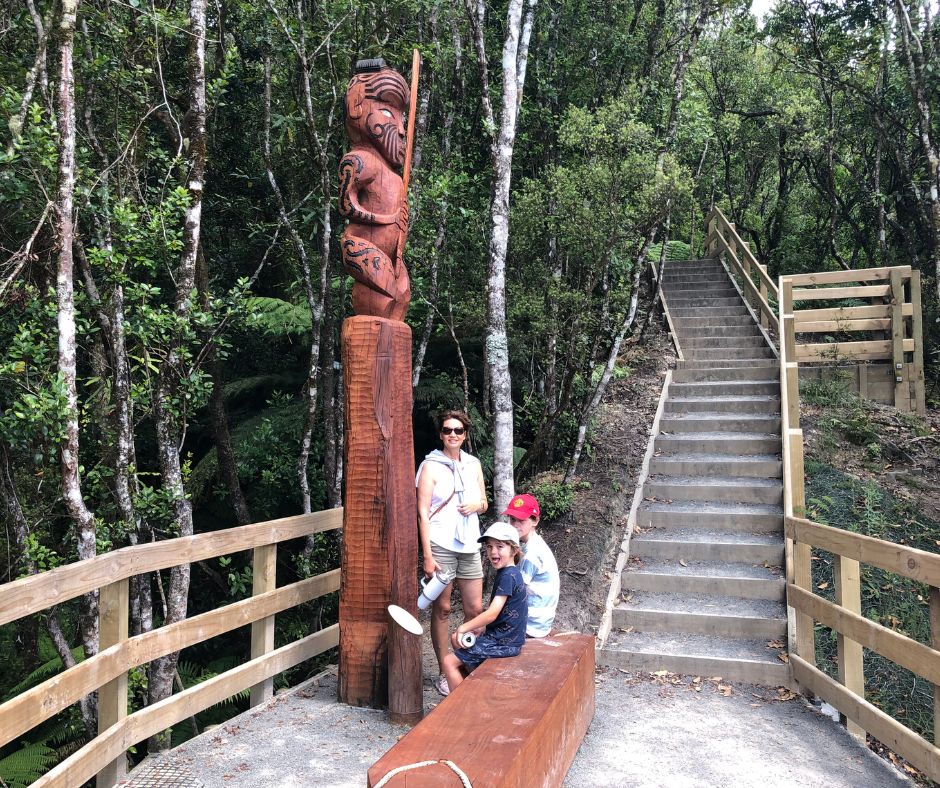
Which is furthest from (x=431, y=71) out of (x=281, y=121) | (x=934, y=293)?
(x=934, y=293)

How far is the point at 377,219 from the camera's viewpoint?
15.8ft

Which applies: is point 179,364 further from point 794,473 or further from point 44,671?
point 794,473

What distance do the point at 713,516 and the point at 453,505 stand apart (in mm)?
3600

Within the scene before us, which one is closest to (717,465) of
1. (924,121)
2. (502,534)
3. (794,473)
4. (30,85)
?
(794,473)

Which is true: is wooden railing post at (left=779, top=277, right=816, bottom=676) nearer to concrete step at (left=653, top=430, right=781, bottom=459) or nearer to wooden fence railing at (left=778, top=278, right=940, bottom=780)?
wooden fence railing at (left=778, top=278, right=940, bottom=780)

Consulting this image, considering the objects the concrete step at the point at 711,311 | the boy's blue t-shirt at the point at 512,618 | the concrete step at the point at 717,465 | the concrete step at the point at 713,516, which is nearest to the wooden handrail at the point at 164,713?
the boy's blue t-shirt at the point at 512,618

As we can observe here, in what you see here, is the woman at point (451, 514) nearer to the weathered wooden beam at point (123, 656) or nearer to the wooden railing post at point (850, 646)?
the weathered wooden beam at point (123, 656)

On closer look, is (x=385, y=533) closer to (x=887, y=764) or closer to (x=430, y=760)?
(x=430, y=760)

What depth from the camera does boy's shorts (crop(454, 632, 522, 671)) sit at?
4141 mm

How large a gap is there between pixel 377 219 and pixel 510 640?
2.75 m

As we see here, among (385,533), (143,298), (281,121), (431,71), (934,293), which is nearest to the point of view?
(385,533)

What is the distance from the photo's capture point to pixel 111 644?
3.47m

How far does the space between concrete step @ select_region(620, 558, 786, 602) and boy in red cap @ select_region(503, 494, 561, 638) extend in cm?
234

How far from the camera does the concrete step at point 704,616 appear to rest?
5996mm
